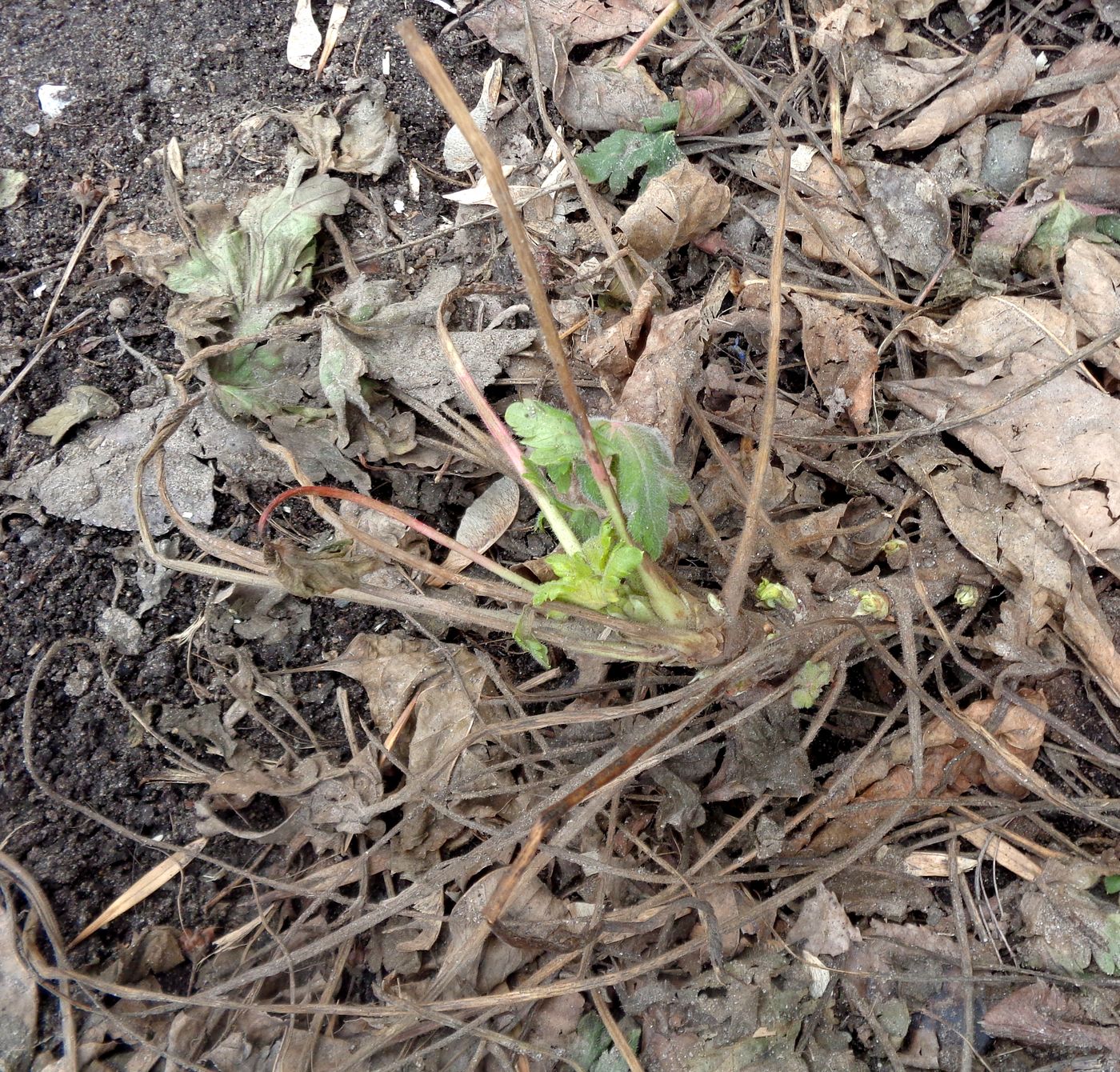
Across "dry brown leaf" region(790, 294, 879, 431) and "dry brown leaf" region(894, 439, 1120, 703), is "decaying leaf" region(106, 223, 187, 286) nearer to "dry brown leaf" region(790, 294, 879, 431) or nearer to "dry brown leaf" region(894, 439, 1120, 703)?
"dry brown leaf" region(790, 294, 879, 431)

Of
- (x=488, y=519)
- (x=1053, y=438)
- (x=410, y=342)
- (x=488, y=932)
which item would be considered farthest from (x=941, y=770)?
(x=410, y=342)

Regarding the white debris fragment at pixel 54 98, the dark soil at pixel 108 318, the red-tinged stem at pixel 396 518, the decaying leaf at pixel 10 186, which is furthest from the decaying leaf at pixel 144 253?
the red-tinged stem at pixel 396 518

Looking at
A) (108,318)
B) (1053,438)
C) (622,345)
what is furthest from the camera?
(108,318)

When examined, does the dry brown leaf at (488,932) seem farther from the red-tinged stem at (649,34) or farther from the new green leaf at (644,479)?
the red-tinged stem at (649,34)

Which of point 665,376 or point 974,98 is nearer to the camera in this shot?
point 665,376

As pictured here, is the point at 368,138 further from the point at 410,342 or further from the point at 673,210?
the point at 673,210

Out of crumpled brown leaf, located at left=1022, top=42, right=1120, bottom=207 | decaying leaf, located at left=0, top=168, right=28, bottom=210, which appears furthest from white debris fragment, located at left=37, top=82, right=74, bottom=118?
crumpled brown leaf, located at left=1022, top=42, right=1120, bottom=207
